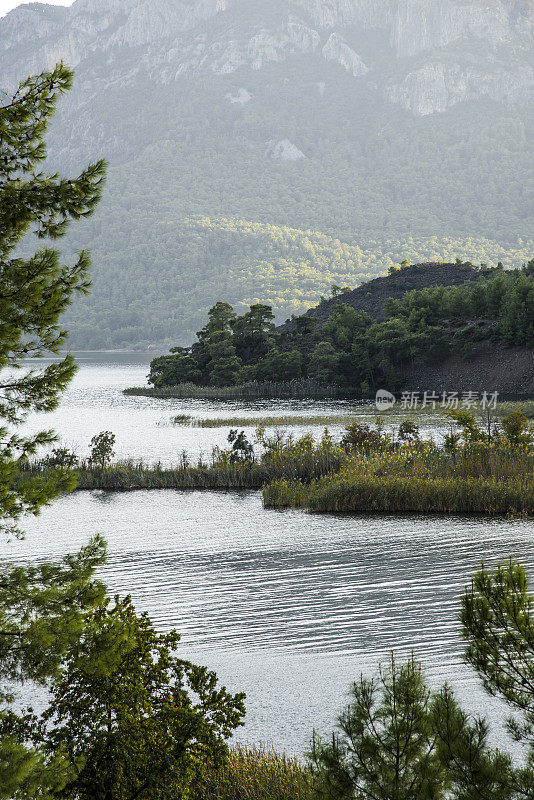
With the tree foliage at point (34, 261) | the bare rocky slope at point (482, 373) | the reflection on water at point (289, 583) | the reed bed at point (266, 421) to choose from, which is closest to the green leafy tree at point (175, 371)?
the bare rocky slope at point (482, 373)

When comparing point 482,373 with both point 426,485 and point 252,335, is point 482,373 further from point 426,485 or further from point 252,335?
point 426,485

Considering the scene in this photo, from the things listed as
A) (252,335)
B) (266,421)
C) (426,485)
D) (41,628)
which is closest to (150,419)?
(266,421)

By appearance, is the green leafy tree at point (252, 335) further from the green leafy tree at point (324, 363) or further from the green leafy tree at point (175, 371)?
the green leafy tree at point (324, 363)

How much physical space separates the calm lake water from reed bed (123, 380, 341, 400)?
47.6 m

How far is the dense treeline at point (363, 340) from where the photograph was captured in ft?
240

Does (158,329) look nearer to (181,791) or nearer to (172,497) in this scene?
(172,497)

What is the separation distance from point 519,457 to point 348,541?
287 inches

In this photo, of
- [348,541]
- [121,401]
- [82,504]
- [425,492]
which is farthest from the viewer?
[121,401]

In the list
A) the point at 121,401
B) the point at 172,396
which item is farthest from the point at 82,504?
the point at 172,396

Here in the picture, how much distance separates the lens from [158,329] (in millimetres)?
191500

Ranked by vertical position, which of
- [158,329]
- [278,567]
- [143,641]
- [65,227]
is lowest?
[278,567]

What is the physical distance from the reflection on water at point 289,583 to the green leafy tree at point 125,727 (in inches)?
87.9

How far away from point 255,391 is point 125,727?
69535mm

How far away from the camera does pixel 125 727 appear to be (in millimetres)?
5531
